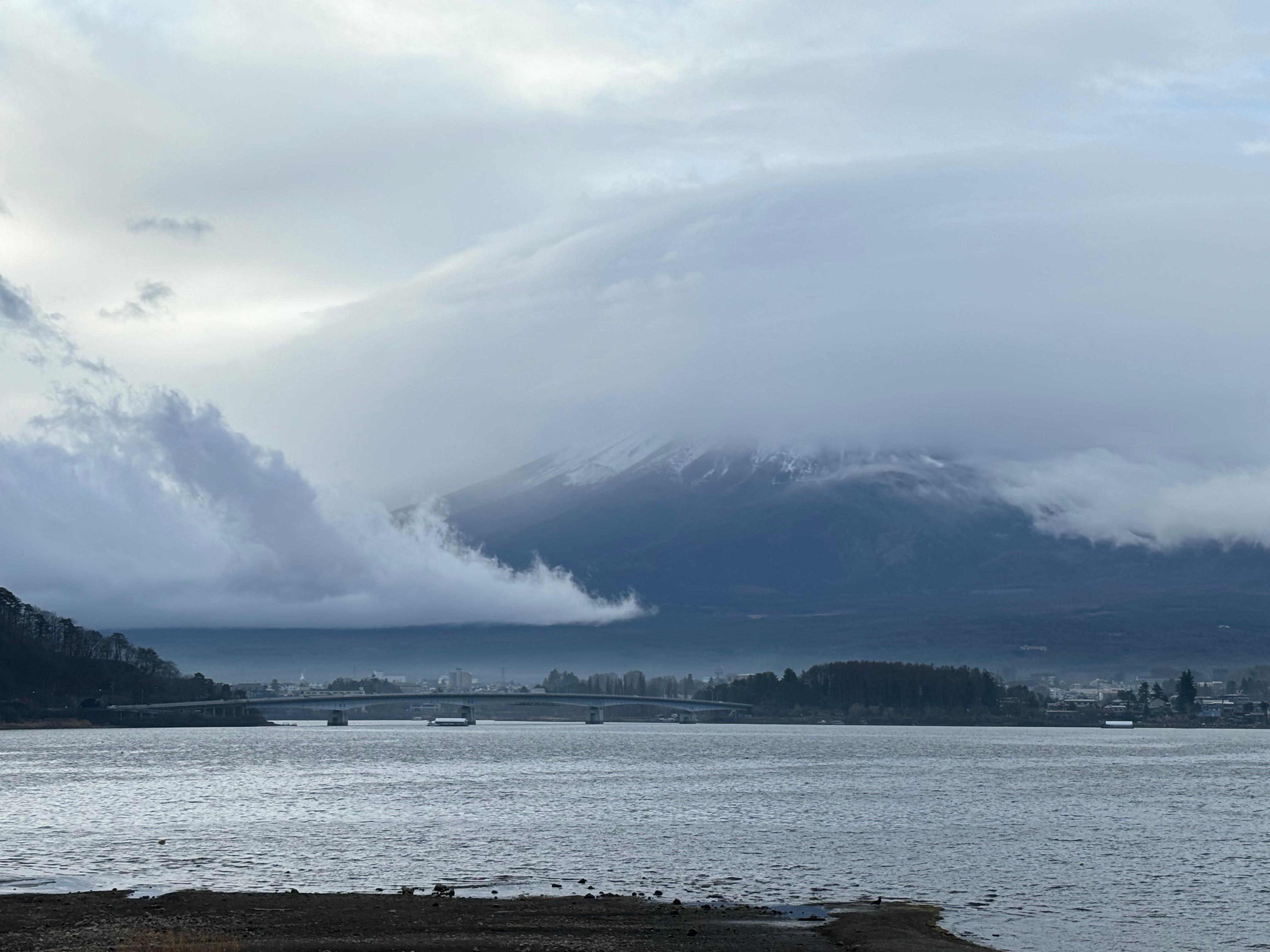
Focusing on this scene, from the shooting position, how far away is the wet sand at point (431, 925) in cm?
4003

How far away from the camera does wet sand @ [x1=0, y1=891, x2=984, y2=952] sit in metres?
40.0

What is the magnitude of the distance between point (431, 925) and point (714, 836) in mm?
30444

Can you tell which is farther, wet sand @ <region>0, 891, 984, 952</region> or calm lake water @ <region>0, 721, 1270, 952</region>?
calm lake water @ <region>0, 721, 1270, 952</region>

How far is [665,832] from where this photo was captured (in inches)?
2931

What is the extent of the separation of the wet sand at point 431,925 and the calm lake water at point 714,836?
3.21 m

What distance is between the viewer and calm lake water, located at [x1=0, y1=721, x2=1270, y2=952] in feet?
174

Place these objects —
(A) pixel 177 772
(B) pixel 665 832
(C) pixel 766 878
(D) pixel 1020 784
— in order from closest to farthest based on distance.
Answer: (C) pixel 766 878 < (B) pixel 665 832 < (D) pixel 1020 784 < (A) pixel 177 772

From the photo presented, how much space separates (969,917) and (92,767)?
97.5m

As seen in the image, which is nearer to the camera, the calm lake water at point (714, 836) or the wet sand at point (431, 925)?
the wet sand at point (431, 925)

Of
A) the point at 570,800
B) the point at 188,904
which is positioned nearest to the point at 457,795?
the point at 570,800

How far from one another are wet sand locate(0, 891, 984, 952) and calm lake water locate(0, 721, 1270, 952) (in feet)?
10.5

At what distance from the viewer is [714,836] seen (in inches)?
2842

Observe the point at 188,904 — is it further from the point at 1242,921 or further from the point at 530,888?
the point at 1242,921

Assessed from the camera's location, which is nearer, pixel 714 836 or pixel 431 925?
pixel 431 925
